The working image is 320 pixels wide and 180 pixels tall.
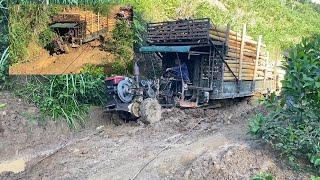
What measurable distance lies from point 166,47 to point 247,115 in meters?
2.60

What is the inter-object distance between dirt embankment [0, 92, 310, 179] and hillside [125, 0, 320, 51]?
16.4 ft

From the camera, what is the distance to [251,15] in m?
20.4

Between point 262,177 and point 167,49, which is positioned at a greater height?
point 167,49

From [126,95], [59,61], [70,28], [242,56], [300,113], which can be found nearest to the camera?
[300,113]

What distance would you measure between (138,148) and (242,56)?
487 centimetres

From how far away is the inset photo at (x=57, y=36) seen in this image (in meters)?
7.64

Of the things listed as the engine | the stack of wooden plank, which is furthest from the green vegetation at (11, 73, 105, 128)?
the stack of wooden plank

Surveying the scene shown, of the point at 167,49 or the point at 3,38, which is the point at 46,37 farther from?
the point at 167,49

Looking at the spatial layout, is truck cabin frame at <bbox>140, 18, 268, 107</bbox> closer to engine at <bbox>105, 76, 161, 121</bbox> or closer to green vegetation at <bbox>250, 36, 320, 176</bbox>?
engine at <bbox>105, 76, 161, 121</bbox>

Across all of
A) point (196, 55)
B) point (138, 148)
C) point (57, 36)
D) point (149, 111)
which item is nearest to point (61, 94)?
point (57, 36)

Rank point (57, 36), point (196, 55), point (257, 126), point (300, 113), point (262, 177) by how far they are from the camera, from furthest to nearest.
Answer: point (196, 55), point (57, 36), point (257, 126), point (300, 113), point (262, 177)

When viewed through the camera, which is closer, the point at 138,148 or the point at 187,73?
the point at 138,148

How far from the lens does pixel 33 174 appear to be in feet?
21.1

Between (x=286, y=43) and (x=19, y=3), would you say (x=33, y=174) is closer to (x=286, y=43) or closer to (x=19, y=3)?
(x=19, y=3)
